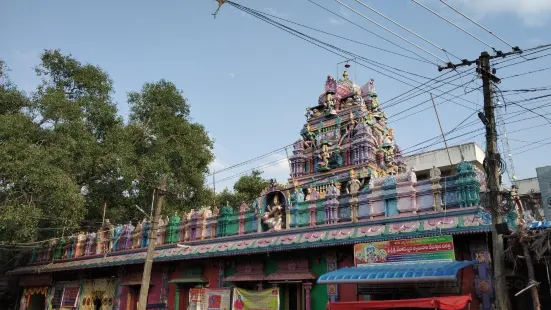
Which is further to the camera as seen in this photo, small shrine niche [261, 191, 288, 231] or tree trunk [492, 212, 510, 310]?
small shrine niche [261, 191, 288, 231]

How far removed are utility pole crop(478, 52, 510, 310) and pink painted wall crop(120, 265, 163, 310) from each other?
15.9 m

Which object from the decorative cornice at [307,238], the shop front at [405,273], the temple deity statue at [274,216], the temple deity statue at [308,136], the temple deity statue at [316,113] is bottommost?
the shop front at [405,273]

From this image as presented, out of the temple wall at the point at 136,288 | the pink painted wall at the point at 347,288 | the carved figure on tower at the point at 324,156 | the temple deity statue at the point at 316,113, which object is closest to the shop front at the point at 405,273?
the pink painted wall at the point at 347,288

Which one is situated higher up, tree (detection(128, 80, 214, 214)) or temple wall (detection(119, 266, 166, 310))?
tree (detection(128, 80, 214, 214))

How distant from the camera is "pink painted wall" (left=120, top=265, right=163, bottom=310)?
22484 millimetres

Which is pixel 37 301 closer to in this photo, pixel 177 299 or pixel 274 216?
pixel 177 299

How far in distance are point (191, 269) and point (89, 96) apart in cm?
1564

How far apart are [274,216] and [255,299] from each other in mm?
3480

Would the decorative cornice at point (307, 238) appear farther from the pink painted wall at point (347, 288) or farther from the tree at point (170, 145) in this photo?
the tree at point (170, 145)

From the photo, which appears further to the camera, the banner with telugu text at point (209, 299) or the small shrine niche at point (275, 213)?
the small shrine niche at point (275, 213)

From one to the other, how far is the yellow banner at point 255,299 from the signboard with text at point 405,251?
3.62m

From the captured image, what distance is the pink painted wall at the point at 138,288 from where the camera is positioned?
73.8 feet

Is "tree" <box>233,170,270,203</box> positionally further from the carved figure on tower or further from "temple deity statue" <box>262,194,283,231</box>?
"temple deity statue" <box>262,194,283,231</box>

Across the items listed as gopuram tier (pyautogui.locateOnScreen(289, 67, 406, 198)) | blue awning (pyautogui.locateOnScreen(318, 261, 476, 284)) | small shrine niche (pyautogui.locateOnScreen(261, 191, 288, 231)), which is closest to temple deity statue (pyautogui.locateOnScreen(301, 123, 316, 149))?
gopuram tier (pyautogui.locateOnScreen(289, 67, 406, 198))
